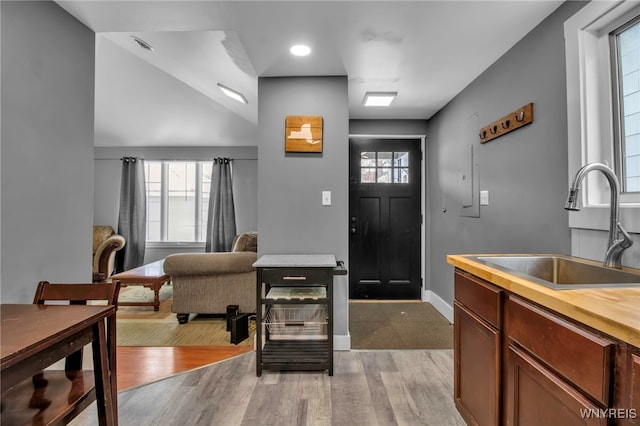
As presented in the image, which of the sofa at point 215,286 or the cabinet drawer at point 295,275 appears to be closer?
the cabinet drawer at point 295,275

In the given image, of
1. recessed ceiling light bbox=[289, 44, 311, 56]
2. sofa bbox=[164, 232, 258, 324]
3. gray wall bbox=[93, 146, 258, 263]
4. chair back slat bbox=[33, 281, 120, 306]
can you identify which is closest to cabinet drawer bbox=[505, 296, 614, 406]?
chair back slat bbox=[33, 281, 120, 306]

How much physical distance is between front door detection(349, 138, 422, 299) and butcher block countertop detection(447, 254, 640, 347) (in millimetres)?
2577

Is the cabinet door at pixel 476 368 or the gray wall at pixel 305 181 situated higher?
the gray wall at pixel 305 181

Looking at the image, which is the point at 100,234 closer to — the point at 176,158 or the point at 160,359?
the point at 176,158

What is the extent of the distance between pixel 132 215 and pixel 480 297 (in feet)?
19.1

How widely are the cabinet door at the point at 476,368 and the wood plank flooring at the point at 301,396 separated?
0.29 meters

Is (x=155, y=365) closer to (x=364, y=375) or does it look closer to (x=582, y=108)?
(x=364, y=375)

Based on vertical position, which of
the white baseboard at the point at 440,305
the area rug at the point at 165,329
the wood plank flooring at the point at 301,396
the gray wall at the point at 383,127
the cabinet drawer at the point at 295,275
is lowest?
the area rug at the point at 165,329

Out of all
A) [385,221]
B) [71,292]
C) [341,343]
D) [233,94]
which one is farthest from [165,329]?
[233,94]

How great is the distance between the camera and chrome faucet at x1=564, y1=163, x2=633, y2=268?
3.94 ft

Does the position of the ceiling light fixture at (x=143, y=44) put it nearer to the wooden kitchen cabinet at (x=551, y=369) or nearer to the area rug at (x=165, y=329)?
the area rug at (x=165, y=329)

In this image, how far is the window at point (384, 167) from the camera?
12.2 feet

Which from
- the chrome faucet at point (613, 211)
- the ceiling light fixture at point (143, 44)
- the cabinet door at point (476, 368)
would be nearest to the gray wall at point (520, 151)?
the chrome faucet at point (613, 211)

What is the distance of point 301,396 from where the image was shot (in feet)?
5.95
